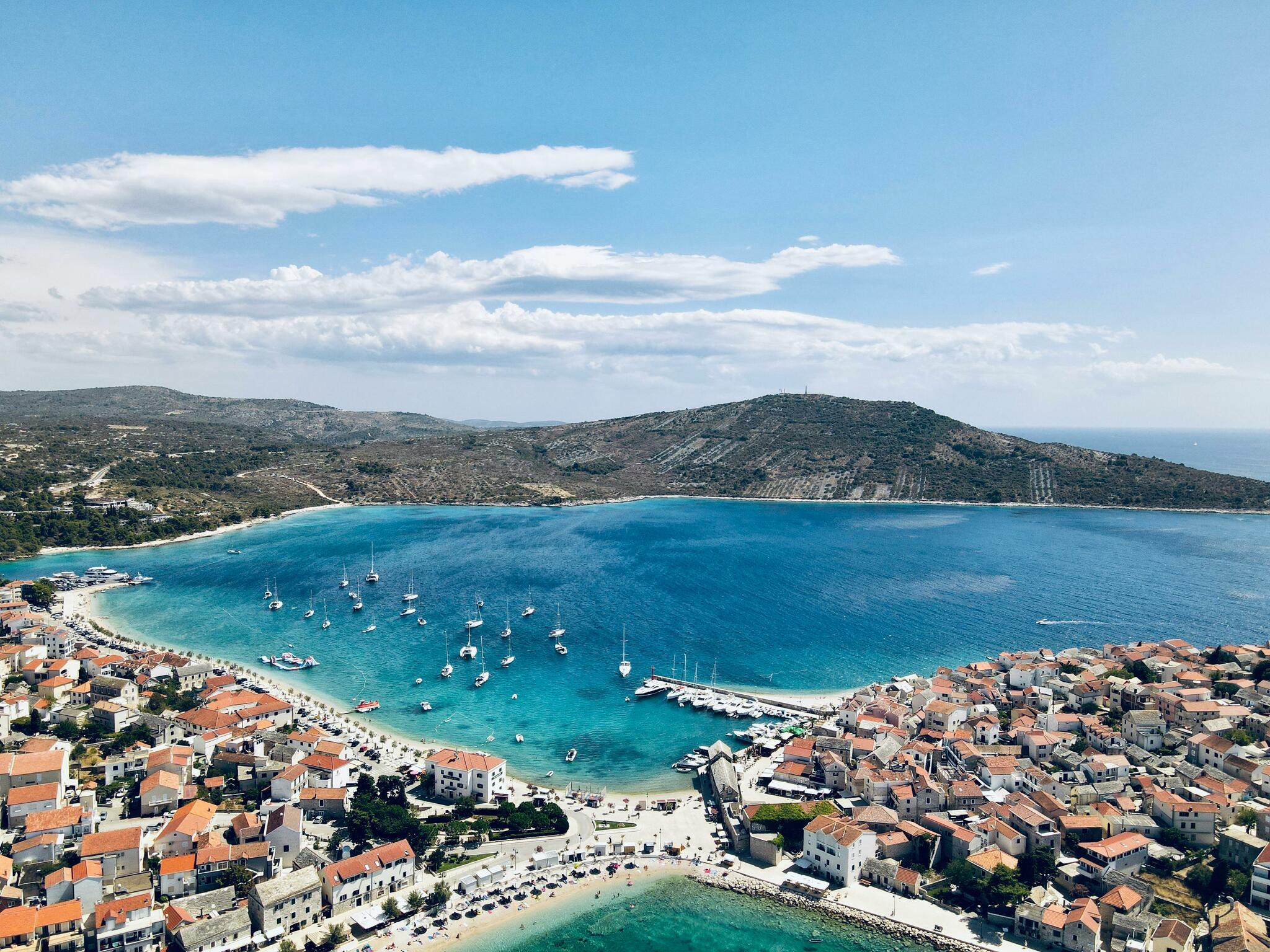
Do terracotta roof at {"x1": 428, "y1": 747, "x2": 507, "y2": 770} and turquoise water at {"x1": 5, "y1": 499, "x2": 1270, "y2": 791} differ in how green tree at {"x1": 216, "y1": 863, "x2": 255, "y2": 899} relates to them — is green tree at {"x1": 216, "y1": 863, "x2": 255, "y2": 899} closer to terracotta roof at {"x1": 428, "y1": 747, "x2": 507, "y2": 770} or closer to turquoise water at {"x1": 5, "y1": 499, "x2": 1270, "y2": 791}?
terracotta roof at {"x1": 428, "y1": 747, "x2": 507, "y2": 770}

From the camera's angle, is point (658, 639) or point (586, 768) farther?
point (658, 639)

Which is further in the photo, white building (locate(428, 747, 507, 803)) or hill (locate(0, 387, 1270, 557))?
hill (locate(0, 387, 1270, 557))

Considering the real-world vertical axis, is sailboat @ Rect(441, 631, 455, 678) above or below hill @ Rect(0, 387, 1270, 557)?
below

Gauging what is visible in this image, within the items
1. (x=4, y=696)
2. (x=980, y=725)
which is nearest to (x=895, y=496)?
(x=980, y=725)

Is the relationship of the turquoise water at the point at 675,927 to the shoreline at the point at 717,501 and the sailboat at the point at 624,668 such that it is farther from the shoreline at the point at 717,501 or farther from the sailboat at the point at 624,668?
the shoreline at the point at 717,501

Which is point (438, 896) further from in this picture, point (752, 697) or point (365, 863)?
point (752, 697)

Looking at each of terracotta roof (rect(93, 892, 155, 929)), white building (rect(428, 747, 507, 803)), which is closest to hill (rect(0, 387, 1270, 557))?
white building (rect(428, 747, 507, 803))

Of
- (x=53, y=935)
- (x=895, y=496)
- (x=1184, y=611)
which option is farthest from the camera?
(x=895, y=496)

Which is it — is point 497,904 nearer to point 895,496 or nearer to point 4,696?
point 4,696
